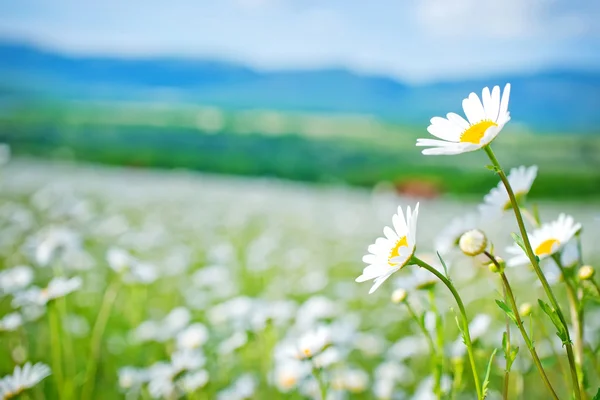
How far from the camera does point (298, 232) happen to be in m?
2.01

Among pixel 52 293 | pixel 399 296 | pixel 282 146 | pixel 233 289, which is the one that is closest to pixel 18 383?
pixel 52 293

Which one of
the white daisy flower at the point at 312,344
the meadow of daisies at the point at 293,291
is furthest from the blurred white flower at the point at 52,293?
the white daisy flower at the point at 312,344

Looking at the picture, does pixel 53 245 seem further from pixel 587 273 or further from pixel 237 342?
pixel 587 273

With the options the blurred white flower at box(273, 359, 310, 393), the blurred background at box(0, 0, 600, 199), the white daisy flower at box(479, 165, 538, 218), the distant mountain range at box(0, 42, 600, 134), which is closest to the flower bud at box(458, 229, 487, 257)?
the white daisy flower at box(479, 165, 538, 218)

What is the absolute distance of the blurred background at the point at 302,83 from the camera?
66.6 inches

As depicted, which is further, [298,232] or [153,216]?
[298,232]

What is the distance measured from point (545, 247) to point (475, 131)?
0.43 ft

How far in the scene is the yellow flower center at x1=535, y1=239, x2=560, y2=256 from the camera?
0.41m

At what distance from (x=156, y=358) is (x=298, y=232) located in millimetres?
1150

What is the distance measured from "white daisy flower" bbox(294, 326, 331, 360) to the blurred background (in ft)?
4.48

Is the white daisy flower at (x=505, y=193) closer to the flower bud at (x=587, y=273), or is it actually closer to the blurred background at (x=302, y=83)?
the flower bud at (x=587, y=273)

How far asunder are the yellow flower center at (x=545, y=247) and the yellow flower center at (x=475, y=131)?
124 mm

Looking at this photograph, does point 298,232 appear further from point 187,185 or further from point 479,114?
point 479,114

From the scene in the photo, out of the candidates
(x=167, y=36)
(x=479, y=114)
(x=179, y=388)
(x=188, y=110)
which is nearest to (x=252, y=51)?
(x=167, y=36)
